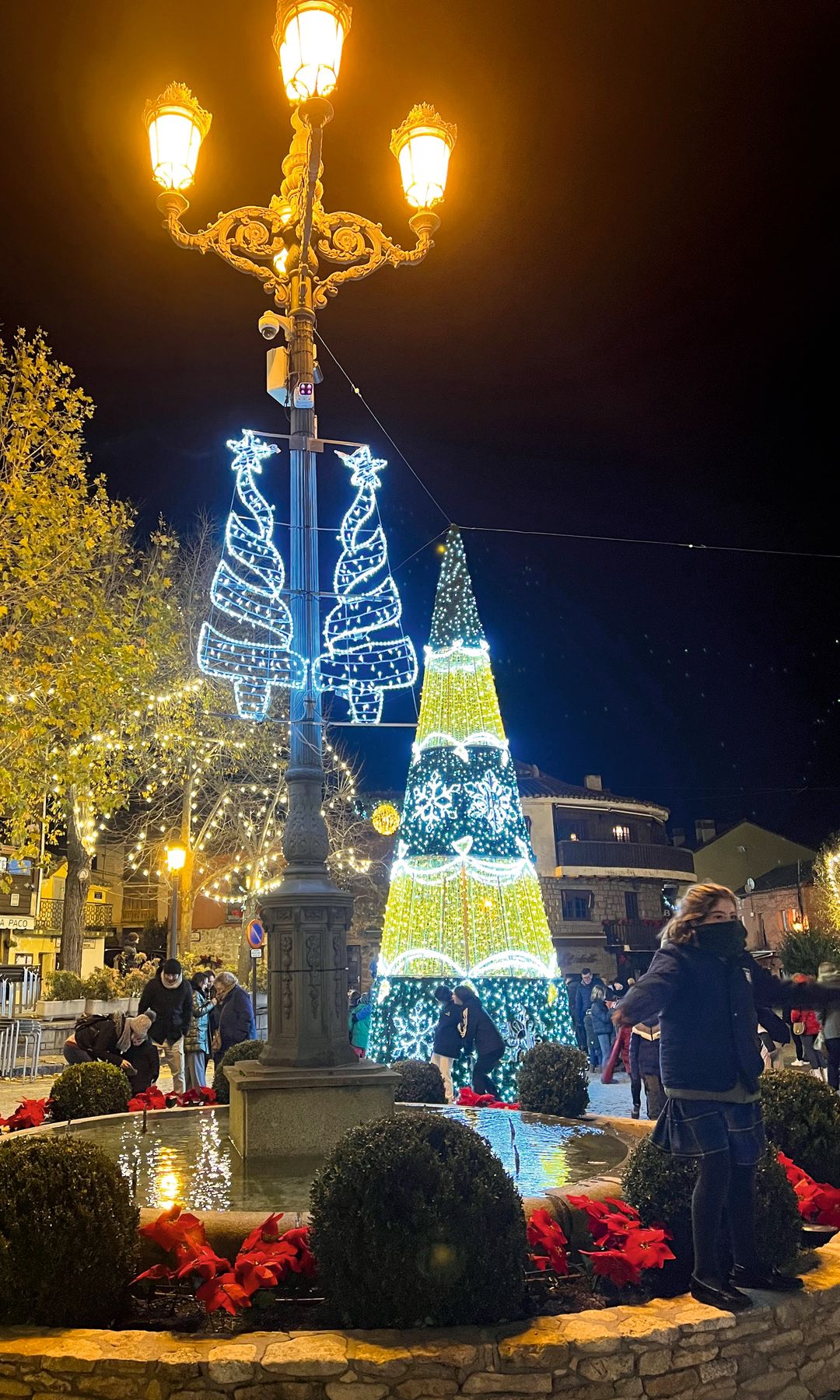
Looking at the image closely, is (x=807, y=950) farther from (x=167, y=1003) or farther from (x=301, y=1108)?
(x=301, y=1108)

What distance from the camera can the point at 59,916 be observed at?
37.6 meters

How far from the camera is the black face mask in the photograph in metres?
4.11

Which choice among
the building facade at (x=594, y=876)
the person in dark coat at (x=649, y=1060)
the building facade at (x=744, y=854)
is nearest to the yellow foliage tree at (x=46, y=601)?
the person in dark coat at (x=649, y=1060)

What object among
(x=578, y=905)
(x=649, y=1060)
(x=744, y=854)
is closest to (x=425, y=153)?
(x=649, y=1060)

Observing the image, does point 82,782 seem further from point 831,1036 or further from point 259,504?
point 831,1036

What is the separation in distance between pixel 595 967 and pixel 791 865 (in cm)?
1422

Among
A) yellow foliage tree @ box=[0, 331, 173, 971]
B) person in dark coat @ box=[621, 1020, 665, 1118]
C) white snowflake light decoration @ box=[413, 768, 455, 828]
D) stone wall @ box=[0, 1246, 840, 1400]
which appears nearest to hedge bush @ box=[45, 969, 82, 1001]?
yellow foliage tree @ box=[0, 331, 173, 971]

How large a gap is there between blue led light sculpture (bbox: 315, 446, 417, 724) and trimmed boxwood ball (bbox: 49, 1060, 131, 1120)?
11.8 feet

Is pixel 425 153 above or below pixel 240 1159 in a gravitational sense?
above

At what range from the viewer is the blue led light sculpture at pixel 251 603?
727 centimetres

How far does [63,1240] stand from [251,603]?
190 inches

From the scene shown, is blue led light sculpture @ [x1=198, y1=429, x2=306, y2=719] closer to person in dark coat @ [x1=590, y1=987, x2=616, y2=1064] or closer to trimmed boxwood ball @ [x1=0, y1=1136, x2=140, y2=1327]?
trimmed boxwood ball @ [x1=0, y1=1136, x2=140, y2=1327]

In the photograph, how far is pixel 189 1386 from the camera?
335cm

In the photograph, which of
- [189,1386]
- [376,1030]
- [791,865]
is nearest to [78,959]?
[376,1030]
